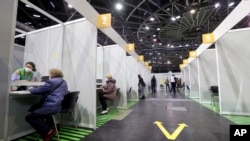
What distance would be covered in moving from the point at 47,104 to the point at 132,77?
19.9 ft

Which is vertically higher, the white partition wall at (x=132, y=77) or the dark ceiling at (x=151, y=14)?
the dark ceiling at (x=151, y=14)

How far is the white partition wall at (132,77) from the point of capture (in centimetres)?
822

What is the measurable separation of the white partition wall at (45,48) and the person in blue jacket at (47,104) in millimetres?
1532

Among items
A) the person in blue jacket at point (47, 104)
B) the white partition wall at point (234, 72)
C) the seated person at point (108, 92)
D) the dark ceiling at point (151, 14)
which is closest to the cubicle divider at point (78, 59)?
the person in blue jacket at point (47, 104)

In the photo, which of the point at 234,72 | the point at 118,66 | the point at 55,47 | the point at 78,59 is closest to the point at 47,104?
the point at 78,59

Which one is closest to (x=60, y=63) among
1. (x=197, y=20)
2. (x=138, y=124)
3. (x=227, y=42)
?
(x=138, y=124)

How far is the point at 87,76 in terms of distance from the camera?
3.65 meters

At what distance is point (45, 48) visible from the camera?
4.45 meters

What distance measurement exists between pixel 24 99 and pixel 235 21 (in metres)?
5.18

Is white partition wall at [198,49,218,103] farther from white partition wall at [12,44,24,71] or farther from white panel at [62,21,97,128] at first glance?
white partition wall at [12,44,24,71]

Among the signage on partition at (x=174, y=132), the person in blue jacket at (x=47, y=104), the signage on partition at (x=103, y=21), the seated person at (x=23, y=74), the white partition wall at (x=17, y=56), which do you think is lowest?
the signage on partition at (x=174, y=132)

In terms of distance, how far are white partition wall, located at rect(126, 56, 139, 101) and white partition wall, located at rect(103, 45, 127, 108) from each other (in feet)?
6.26

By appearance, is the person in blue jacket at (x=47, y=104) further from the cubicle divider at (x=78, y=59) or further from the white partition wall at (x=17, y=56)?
the white partition wall at (x=17, y=56)

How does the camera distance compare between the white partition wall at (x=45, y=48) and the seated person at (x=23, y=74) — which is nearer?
the seated person at (x=23, y=74)
